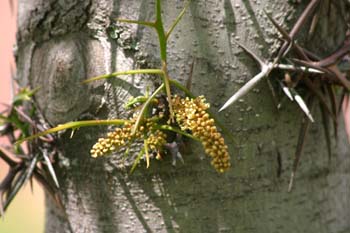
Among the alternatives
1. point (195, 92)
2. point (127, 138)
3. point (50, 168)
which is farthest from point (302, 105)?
point (50, 168)

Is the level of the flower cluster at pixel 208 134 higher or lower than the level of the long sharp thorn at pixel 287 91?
lower

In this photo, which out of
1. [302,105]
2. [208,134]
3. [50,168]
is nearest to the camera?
[208,134]

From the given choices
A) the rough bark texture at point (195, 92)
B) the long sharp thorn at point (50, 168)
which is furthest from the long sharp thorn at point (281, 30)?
the long sharp thorn at point (50, 168)

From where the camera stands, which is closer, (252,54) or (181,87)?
(181,87)

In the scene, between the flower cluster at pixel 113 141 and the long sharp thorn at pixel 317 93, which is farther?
the long sharp thorn at pixel 317 93

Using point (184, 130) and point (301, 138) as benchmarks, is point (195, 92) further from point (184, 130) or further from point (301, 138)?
point (301, 138)

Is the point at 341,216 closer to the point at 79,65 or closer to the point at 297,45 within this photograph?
the point at 297,45

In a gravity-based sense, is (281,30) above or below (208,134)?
above

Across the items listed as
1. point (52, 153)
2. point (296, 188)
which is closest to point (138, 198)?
point (52, 153)

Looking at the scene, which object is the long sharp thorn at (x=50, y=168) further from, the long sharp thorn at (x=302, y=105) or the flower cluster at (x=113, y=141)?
the long sharp thorn at (x=302, y=105)
